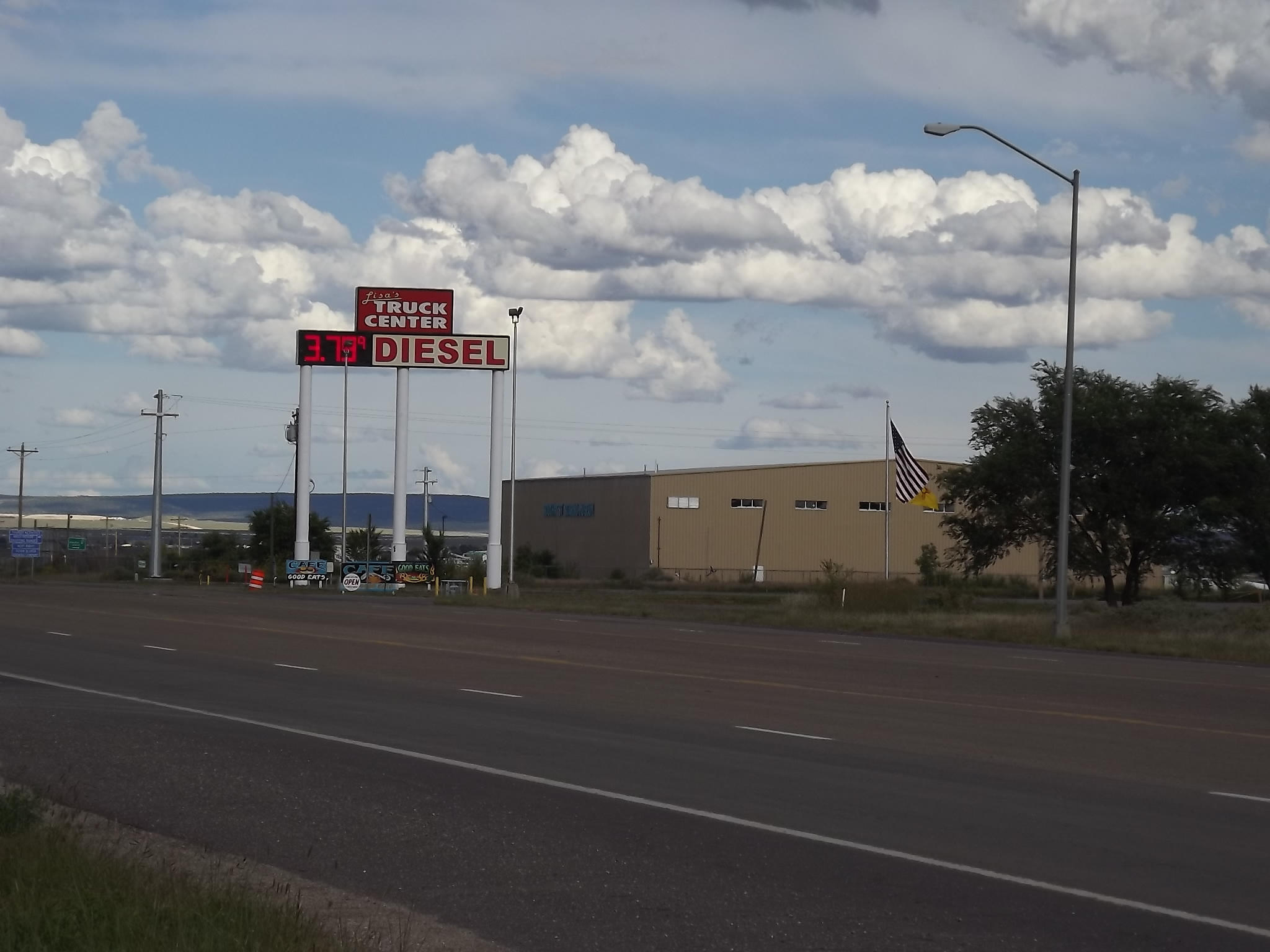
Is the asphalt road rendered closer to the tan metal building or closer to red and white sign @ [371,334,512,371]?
red and white sign @ [371,334,512,371]

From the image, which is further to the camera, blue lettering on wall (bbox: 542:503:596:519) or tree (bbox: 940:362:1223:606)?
blue lettering on wall (bbox: 542:503:596:519)

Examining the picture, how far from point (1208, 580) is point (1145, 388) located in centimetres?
732

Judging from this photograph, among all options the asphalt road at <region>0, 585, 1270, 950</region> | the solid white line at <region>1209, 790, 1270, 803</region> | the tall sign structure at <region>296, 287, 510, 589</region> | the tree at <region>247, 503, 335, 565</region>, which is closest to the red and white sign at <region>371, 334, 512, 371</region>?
the tall sign structure at <region>296, 287, 510, 589</region>

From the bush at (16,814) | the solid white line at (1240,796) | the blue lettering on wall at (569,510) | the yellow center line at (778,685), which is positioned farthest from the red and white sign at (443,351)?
the bush at (16,814)

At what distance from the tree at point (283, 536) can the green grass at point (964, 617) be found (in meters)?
39.0

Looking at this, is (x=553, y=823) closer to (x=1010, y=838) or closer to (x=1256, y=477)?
(x=1010, y=838)

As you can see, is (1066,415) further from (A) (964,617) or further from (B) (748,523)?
(B) (748,523)

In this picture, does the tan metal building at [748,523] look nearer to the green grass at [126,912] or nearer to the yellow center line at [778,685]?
the yellow center line at [778,685]

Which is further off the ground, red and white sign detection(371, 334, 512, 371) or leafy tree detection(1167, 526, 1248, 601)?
red and white sign detection(371, 334, 512, 371)

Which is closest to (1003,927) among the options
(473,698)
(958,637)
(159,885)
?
(159,885)

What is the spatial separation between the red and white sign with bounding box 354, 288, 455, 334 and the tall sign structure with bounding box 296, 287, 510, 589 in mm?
28

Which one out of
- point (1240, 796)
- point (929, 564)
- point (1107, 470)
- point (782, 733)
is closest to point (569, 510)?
point (929, 564)

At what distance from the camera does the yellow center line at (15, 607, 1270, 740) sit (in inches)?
634

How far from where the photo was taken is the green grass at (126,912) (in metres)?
6.01
